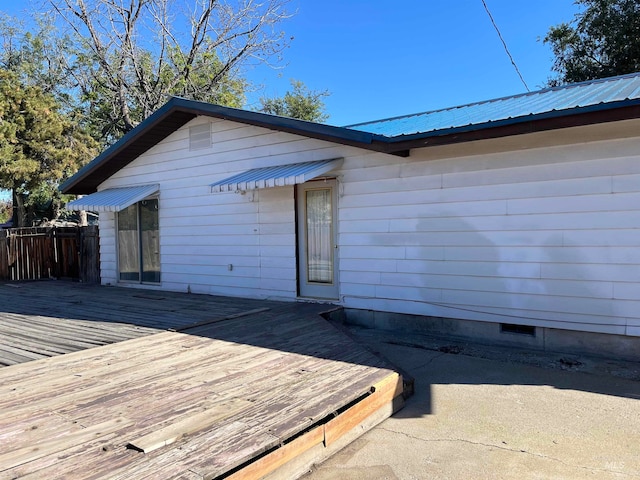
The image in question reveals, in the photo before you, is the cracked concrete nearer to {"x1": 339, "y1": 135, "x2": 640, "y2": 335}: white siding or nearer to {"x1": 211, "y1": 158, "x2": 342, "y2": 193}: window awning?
{"x1": 339, "y1": 135, "x2": 640, "y2": 335}: white siding

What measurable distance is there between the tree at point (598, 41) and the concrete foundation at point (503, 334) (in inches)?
515

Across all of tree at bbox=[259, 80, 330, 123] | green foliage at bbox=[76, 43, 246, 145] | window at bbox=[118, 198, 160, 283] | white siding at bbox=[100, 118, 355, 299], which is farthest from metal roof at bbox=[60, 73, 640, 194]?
tree at bbox=[259, 80, 330, 123]

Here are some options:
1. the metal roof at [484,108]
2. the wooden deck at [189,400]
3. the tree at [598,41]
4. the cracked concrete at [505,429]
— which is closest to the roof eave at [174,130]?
the metal roof at [484,108]

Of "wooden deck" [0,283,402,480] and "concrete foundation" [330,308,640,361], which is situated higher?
"wooden deck" [0,283,402,480]

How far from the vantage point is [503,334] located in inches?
220

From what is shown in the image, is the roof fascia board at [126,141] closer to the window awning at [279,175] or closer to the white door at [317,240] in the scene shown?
the window awning at [279,175]

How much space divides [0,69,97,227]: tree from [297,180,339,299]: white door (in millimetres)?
11816

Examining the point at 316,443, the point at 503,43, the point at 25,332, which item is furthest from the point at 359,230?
the point at 503,43

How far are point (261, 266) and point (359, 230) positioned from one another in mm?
2158

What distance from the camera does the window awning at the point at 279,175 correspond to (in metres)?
6.45

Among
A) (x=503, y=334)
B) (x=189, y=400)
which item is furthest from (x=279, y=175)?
(x=189, y=400)

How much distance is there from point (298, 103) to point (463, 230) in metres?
24.8

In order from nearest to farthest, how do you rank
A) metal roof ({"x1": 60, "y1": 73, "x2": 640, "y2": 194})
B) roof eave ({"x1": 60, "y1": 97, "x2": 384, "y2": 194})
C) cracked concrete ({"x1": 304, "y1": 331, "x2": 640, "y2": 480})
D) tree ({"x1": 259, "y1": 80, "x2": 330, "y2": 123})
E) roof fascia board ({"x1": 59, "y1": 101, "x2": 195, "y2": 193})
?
cracked concrete ({"x1": 304, "y1": 331, "x2": 640, "y2": 480}) → metal roof ({"x1": 60, "y1": 73, "x2": 640, "y2": 194}) → roof eave ({"x1": 60, "y1": 97, "x2": 384, "y2": 194}) → roof fascia board ({"x1": 59, "y1": 101, "x2": 195, "y2": 193}) → tree ({"x1": 259, "y1": 80, "x2": 330, "y2": 123})

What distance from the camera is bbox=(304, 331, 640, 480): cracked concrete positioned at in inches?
114
